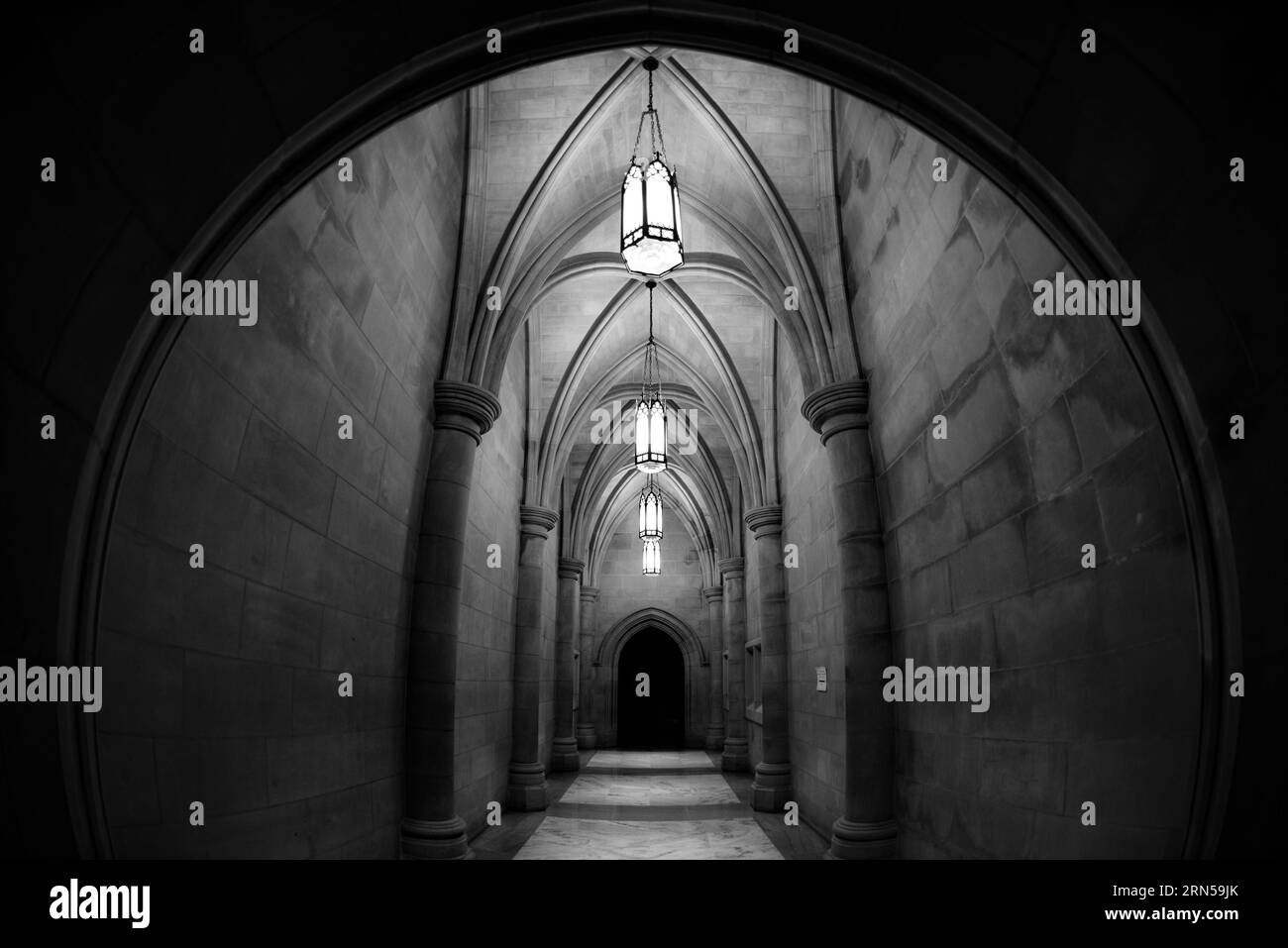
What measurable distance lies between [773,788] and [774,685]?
53.2 inches

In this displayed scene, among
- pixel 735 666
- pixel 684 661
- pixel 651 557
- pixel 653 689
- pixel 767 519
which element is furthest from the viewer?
pixel 653 689

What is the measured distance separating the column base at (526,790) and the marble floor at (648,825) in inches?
9.5

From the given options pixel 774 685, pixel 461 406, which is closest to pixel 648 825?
pixel 774 685

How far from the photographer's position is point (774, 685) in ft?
38.4

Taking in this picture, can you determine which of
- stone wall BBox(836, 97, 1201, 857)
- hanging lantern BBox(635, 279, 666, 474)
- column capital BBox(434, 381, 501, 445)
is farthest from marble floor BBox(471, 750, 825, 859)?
hanging lantern BBox(635, 279, 666, 474)

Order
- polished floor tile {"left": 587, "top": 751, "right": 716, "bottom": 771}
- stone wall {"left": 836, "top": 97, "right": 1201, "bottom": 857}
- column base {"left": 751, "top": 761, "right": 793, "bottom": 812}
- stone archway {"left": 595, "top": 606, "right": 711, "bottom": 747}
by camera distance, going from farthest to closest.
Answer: stone archway {"left": 595, "top": 606, "right": 711, "bottom": 747}
polished floor tile {"left": 587, "top": 751, "right": 716, "bottom": 771}
column base {"left": 751, "top": 761, "right": 793, "bottom": 812}
stone wall {"left": 836, "top": 97, "right": 1201, "bottom": 857}

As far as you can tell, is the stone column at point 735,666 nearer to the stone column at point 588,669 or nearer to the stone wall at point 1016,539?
the stone column at point 588,669

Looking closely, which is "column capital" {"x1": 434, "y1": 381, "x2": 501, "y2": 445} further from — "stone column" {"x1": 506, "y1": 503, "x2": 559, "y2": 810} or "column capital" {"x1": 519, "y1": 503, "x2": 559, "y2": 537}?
"stone column" {"x1": 506, "y1": 503, "x2": 559, "y2": 810}

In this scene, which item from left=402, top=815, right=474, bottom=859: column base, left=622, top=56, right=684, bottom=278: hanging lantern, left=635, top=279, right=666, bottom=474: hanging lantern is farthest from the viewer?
left=635, top=279, right=666, bottom=474: hanging lantern

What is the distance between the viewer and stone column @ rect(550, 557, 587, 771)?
1636 cm

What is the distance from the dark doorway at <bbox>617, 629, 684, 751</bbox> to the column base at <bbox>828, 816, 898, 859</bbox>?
19.1 metres

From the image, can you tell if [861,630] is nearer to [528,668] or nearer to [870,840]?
[870,840]

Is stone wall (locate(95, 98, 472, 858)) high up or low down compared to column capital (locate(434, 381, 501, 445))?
down
